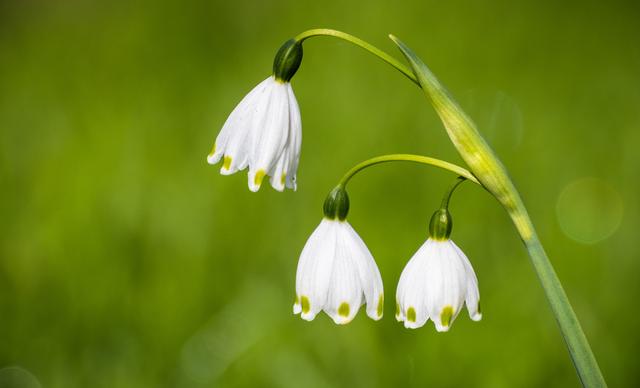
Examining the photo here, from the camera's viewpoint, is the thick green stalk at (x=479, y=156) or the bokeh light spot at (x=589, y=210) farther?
the bokeh light spot at (x=589, y=210)

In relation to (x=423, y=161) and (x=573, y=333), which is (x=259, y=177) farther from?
(x=573, y=333)

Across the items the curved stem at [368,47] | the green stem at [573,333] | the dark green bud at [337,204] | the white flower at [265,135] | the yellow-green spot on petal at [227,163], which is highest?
the curved stem at [368,47]

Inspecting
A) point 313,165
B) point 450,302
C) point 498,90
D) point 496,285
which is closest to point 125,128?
point 313,165

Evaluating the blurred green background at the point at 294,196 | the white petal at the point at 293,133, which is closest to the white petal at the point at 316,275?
the white petal at the point at 293,133

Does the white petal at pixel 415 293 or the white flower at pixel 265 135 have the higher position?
the white flower at pixel 265 135

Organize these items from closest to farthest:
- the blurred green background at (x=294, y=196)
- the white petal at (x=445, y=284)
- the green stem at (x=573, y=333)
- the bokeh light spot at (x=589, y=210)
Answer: the green stem at (x=573, y=333), the white petal at (x=445, y=284), the blurred green background at (x=294, y=196), the bokeh light spot at (x=589, y=210)

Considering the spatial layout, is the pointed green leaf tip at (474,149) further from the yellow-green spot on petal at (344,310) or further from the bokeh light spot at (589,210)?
the bokeh light spot at (589,210)

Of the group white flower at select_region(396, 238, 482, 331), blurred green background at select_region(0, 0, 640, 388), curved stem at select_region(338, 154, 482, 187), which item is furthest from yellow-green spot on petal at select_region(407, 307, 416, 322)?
blurred green background at select_region(0, 0, 640, 388)
